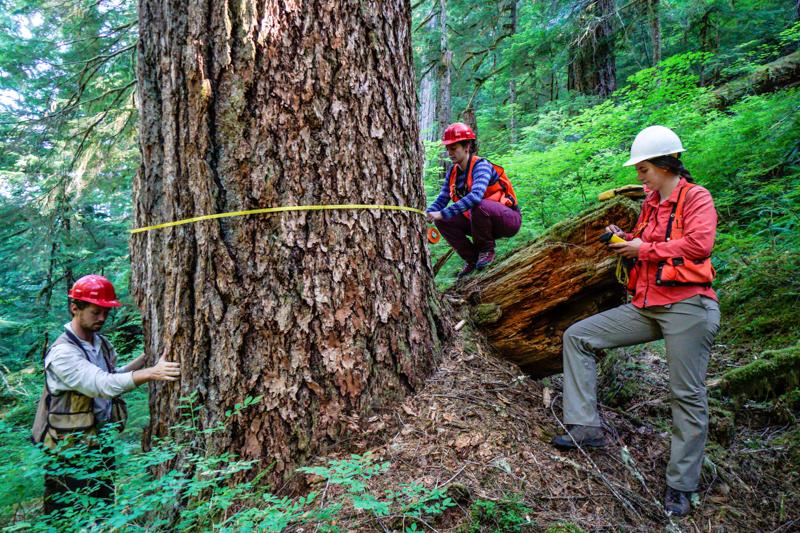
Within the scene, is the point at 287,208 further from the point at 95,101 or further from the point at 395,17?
the point at 95,101

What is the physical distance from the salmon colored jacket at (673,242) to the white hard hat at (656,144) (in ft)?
0.78

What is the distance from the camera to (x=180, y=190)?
249cm

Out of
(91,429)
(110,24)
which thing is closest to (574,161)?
(91,429)

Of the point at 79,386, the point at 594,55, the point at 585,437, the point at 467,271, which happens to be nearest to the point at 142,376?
the point at 79,386

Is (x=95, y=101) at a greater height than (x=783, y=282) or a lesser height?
greater

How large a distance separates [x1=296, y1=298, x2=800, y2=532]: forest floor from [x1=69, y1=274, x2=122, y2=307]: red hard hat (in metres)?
2.16

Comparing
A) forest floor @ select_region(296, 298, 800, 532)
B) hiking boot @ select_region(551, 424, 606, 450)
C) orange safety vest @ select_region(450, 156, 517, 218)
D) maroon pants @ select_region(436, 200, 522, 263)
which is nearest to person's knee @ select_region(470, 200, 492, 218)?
maroon pants @ select_region(436, 200, 522, 263)

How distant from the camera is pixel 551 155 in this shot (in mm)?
6707

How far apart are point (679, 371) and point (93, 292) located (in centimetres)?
411

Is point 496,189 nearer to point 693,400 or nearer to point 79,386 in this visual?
point 693,400

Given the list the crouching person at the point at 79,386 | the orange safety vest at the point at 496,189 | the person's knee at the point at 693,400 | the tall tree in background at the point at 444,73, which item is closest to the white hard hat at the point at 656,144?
the person's knee at the point at 693,400

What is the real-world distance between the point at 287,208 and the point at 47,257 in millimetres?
7621

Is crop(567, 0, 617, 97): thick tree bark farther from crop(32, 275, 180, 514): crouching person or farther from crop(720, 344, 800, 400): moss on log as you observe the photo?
crop(32, 275, 180, 514): crouching person

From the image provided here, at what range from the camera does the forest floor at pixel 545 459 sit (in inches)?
88.4
